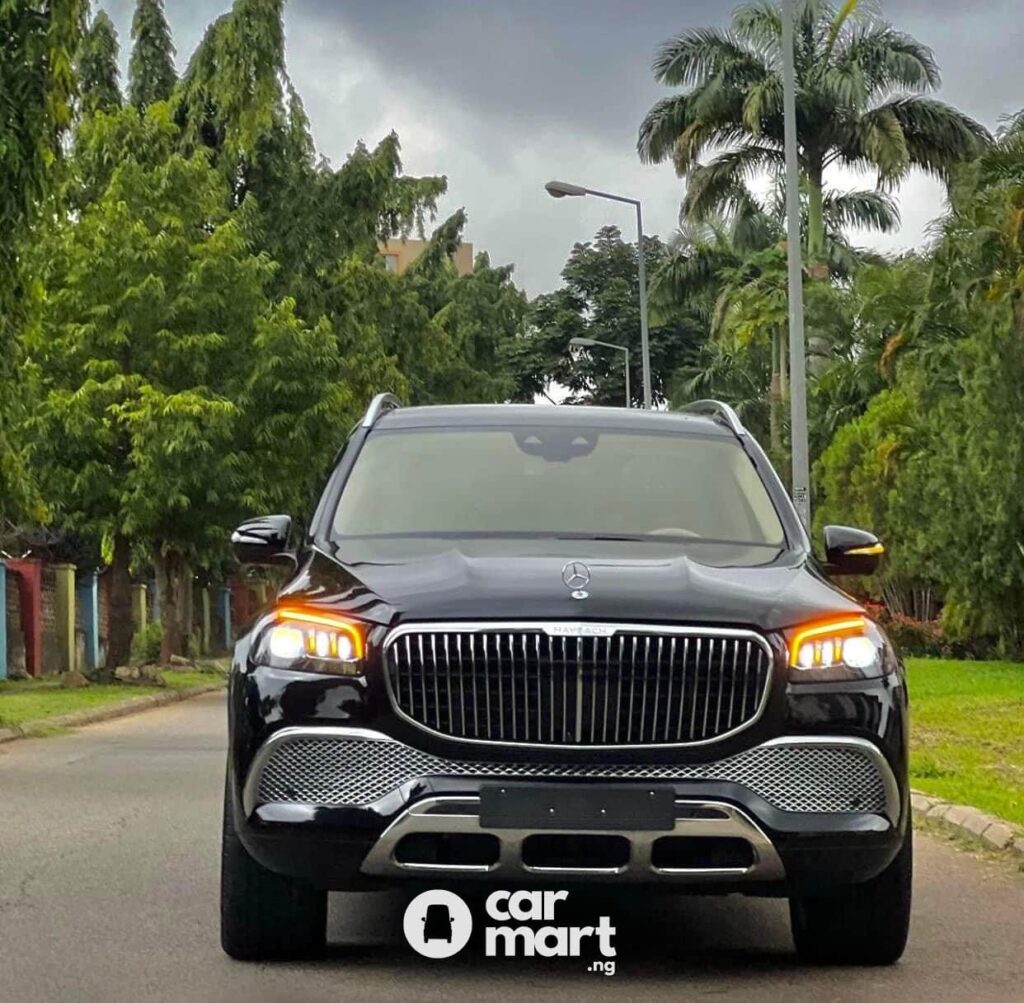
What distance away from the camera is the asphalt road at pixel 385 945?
247 inches

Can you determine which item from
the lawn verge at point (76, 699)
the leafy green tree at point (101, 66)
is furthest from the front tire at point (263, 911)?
the leafy green tree at point (101, 66)

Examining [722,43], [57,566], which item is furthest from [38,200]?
[722,43]

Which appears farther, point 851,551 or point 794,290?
point 794,290

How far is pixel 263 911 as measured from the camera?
6.52 meters

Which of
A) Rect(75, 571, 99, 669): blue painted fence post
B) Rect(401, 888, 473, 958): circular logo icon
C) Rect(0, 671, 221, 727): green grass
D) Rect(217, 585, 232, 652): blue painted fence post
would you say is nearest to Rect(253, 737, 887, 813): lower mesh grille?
Rect(401, 888, 473, 958): circular logo icon

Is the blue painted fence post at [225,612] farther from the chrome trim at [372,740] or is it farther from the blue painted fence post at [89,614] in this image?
the chrome trim at [372,740]

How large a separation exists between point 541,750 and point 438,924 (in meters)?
1.45

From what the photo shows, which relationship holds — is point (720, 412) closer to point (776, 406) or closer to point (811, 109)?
point (811, 109)

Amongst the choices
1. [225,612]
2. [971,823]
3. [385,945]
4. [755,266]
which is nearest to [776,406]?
[755,266]

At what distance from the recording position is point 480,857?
601 cm

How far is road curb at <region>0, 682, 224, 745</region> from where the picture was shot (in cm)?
1922

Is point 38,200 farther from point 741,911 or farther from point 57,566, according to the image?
point 57,566

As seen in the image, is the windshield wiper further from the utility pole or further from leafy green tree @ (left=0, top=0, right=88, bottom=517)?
the utility pole

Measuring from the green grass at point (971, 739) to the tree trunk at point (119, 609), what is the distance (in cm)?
1142
